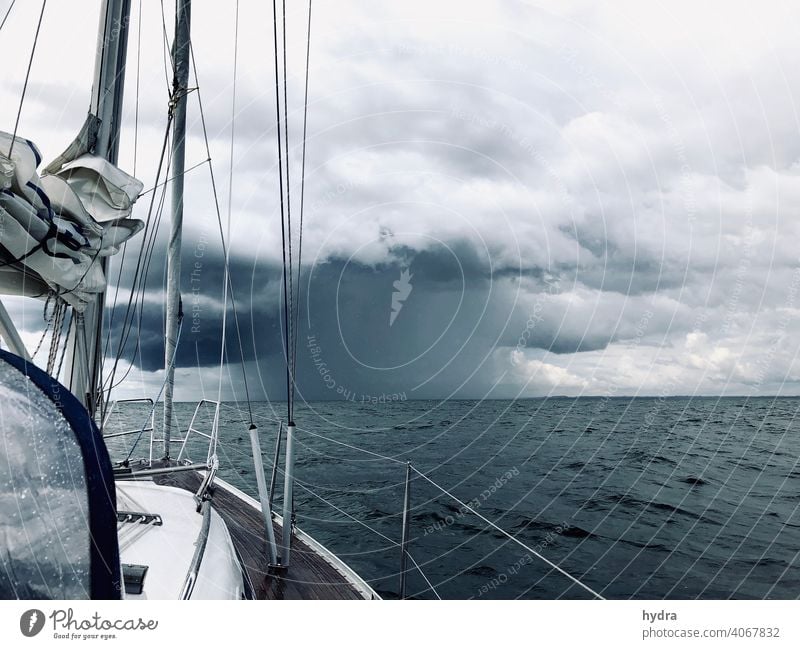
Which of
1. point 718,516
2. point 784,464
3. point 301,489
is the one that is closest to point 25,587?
point 301,489

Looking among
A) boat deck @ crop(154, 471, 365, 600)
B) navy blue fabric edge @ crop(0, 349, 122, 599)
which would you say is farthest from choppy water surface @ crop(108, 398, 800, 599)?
navy blue fabric edge @ crop(0, 349, 122, 599)

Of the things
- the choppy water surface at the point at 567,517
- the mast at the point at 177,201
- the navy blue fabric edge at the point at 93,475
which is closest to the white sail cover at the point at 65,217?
the navy blue fabric edge at the point at 93,475

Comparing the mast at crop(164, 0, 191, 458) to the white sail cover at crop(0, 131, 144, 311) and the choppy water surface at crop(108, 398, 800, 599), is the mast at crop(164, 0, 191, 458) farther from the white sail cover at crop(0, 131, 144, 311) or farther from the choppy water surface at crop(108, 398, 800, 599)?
the choppy water surface at crop(108, 398, 800, 599)

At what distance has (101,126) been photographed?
398 centimetres

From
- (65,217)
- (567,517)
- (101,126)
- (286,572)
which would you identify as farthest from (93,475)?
(567,517)

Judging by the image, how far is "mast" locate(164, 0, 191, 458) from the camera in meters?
5.55

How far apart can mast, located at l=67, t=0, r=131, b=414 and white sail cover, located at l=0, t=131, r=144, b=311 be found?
0.22 m


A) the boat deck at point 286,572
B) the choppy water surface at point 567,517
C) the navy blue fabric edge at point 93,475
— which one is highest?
the navy blue fabric edge at point 93,475

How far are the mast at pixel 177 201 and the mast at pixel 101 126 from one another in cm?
130

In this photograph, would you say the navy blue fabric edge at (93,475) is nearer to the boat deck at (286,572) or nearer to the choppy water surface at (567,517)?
the boat deck at (286,572)

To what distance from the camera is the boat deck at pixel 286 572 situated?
11.6 ft
